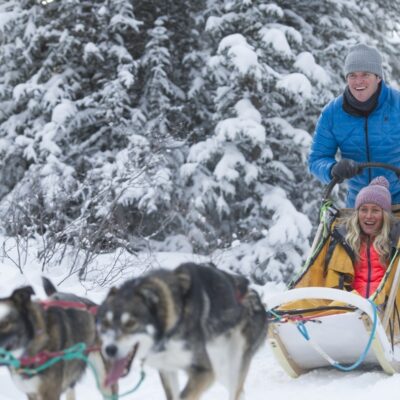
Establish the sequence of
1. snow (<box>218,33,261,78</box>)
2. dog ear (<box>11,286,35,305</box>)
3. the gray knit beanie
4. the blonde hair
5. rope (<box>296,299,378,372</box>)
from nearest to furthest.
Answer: dog ear (<box>11,286,35,305</box>) < rope (<box>296,299,378,372</box>) < the blonde hair < the gray knit beanie < snow (<box>218,33,261,78</box>)

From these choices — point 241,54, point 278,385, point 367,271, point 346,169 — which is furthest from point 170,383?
point 241,54

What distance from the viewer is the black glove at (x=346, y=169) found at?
4707 millimetres

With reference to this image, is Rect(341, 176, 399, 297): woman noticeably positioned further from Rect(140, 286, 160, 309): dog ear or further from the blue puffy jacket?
Rect(140, 286, 160, 309): dog ear

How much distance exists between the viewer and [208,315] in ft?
8.51

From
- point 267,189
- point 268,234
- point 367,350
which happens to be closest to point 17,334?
point 367,350

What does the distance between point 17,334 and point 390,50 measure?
39.1ft

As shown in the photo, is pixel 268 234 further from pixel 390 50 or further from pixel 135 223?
pixel 390 50

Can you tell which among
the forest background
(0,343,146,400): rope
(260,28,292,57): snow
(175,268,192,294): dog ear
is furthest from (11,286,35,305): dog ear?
(260,28,292,57): snow

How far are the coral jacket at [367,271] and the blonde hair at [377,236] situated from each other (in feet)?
0.13

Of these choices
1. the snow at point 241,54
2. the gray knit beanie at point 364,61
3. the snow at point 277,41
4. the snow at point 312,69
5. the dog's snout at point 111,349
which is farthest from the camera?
the snow at point 312,69

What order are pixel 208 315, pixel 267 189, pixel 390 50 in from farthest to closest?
pixel 390 50 → pixel 267 189 → pixel 208 315

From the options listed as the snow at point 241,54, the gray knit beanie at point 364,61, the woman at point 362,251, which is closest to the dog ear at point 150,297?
the woman at point 362,251

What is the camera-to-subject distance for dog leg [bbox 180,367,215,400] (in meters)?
2.54

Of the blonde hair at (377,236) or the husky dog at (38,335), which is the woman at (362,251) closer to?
the blonde hair at (377,236)
